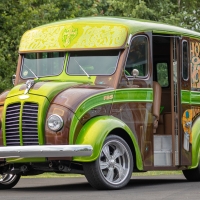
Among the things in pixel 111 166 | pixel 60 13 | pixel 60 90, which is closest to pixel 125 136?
pixel 111 166

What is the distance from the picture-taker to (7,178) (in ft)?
47.8

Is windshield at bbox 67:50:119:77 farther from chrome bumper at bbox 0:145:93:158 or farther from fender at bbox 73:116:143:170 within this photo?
chrome bumper at bbox 0:145:93:158

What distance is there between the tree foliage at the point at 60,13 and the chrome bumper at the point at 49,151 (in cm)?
1392

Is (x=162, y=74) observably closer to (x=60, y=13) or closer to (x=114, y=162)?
(x=114, y=162)

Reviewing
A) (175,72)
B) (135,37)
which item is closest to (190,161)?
(175,72)

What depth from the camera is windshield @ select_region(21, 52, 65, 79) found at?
14.3m

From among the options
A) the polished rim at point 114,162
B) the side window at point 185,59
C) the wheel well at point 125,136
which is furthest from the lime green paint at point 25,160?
the side window at point 185,59

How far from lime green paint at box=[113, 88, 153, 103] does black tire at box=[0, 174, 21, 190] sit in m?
2.28

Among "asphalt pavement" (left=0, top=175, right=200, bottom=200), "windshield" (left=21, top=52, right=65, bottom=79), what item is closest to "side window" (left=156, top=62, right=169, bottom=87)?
"asphalt pavement" (left=0, top=175, right=200, bottom=200)

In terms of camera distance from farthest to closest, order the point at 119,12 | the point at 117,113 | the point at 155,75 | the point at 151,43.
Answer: the point at 119,12 < the point at 155,75 < the point at 151,43 < the point at 117,113

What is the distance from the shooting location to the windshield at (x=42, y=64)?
14320mm

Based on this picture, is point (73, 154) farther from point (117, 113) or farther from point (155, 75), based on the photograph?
point (155, 75)

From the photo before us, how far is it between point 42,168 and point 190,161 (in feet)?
9.91

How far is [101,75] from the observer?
13.9 m
